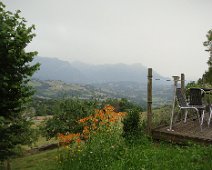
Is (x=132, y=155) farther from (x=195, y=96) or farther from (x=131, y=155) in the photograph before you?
(x=195, y=96)

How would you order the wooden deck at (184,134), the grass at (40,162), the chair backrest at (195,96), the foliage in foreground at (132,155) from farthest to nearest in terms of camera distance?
1. the grass at (40,162)
2. the chair backrest at (195,96)
3. the wooden deck at (184,134)
4. the foliage in foreground at (132,155)

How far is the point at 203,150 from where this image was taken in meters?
9.21

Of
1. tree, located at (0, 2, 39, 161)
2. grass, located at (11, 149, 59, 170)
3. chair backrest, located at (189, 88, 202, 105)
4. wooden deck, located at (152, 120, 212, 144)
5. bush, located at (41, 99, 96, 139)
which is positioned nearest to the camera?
wooden deck, located at (152, 120, 212, 144)

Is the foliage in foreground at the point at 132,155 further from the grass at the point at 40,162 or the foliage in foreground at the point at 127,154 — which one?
the grass at the point at 40,162

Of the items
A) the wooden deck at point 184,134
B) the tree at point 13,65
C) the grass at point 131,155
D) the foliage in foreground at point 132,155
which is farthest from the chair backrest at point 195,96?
the tree at point 13,65

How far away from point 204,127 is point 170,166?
15.7ft

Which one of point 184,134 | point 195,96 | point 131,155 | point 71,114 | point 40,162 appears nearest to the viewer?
point 131,155

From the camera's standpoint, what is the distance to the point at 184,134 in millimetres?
10844

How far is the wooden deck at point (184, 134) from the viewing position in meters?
10.4

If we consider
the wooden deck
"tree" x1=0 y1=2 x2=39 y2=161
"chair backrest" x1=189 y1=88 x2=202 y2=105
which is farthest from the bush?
"chair backrest" x1=189 y1=88 x2=202 y2=105

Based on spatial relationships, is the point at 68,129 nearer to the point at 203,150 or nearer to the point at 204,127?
the point at 204,127

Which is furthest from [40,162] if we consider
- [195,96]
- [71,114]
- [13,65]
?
[195,96]

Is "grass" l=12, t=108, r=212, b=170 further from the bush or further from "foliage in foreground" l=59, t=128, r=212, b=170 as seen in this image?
the bush

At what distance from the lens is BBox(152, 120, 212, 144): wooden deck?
409 inches
